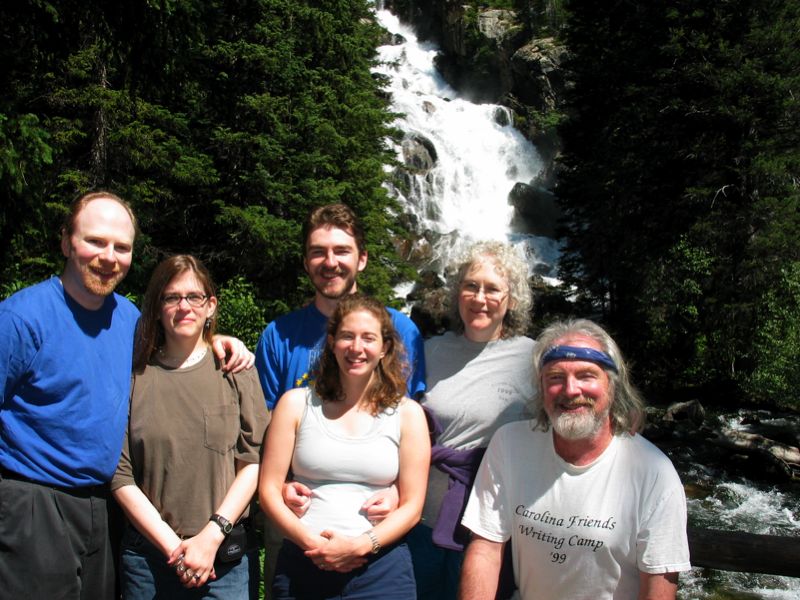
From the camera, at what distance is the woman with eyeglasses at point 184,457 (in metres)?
2.56

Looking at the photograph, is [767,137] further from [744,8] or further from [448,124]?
[448,124]

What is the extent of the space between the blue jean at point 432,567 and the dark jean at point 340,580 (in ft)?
0.64

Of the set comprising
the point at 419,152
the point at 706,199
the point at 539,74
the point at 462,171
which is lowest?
the point at 706,199

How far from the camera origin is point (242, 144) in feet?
50.2

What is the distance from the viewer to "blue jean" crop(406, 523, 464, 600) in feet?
9.14

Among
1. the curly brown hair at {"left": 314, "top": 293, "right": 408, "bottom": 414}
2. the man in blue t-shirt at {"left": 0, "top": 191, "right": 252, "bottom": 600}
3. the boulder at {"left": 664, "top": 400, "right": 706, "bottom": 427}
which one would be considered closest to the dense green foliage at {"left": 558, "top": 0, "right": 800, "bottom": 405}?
the boulder at {"left": 664, "top": 400, "right": 706, "bottom": 427}

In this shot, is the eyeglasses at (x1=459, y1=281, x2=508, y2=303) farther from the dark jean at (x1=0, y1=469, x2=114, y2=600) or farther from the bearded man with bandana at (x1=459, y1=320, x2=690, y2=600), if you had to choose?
the dark jean at (x1=0, y1=469, x2=114, y2=600)

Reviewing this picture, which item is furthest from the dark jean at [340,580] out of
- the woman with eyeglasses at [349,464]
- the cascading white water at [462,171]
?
the cascading white water at [462,171]

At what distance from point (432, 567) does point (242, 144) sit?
13.8 meters

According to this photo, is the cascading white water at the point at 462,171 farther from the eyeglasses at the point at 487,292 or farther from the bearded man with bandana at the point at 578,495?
the bearded man with bandana at the point at 578,495

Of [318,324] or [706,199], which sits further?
[706,199]

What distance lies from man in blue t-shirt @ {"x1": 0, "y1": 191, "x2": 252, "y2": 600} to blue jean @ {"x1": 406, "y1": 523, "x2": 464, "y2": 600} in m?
1.17

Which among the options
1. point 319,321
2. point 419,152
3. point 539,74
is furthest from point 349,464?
point 539,74

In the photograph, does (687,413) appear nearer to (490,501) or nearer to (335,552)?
(490,501)
